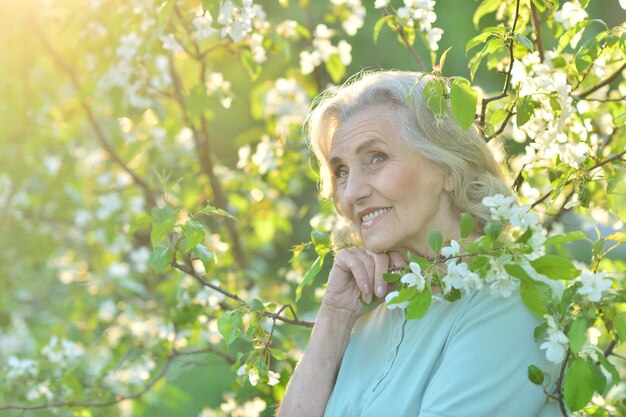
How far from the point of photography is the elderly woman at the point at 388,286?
1.74 meters

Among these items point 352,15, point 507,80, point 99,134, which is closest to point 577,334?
point 507,80

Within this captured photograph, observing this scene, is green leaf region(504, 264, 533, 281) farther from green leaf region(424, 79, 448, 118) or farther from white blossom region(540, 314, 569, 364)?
green leaf region(424, 79, 448, 118)

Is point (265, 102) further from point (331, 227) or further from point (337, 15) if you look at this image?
point (331, 227)

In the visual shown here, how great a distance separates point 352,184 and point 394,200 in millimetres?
111

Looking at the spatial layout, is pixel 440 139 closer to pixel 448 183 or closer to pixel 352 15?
pixel 448 183

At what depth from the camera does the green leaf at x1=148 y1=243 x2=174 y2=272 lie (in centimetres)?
195

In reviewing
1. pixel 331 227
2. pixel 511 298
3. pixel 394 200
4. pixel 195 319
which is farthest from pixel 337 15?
pixel 511 298

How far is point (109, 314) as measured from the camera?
406 cm

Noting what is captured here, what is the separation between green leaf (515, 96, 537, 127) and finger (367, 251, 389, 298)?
0.42 metres

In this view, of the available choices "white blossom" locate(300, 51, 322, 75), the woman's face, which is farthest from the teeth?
"white blossom" locate(300, 51, 322, 75)

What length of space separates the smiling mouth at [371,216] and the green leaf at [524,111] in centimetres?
34

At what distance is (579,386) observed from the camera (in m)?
1.56

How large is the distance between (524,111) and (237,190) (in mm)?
1895

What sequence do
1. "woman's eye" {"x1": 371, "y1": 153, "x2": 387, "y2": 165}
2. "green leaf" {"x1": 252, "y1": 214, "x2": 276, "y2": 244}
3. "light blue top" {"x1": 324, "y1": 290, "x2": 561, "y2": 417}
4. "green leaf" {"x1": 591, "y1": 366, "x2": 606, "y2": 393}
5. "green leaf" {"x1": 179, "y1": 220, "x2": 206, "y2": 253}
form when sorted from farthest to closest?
"green leaf" {"x1": 252, "y1": 214, "x2": 276, "y2": 244}
"woman's eye" {"x1": 371, "y1": 153, "x2": 387, "y2": 165}
"green leaf" {"x1": 179, "y1": 220, "x2": 206, "y2": 253}
"light blue top" {"x1": 324, "y1": 290, "x2": 561, "y2": 417}
"green leaf" {"x1": 591, "y1": 366, "x2": 606, "y2": 393}
